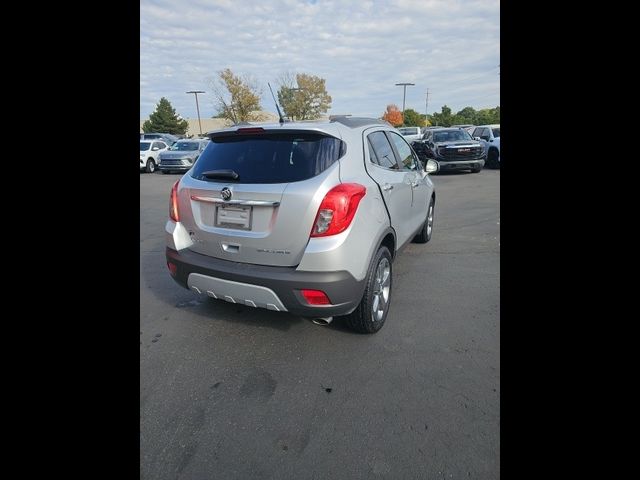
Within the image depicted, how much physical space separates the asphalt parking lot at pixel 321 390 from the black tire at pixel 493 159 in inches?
558

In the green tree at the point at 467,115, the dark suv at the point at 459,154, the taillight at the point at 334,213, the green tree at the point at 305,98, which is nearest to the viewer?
the taillight at the point at 334,213

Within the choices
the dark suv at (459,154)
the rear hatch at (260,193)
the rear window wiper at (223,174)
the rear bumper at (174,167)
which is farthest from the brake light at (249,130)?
A: the rear bumper at (174,167)

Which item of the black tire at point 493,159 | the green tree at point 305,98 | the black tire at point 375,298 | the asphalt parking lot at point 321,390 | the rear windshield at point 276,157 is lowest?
the asphalt parking lot at point 321,390

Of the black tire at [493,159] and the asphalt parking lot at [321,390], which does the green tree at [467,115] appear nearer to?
the black tire at [493,159]

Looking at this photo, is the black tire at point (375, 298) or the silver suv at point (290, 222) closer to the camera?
the silver suv at point (290, 222)

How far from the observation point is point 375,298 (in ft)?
9.48

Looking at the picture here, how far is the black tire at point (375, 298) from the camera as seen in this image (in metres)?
2.73

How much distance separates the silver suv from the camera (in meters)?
2.32

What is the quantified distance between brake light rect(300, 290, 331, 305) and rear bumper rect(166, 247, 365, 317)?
0.08 feet

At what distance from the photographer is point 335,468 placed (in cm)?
173

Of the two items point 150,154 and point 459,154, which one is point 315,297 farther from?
point 150,154

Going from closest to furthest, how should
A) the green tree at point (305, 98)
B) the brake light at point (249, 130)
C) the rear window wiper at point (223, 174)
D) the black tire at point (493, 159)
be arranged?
1. the rear window wiper at point (223, 174)
2. the brake light at point (249, 130)
3. the black tire at point (493, 159)
4. the green tree at point (305, 98)
